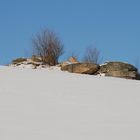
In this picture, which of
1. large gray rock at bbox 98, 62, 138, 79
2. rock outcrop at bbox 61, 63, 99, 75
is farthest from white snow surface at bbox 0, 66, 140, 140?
rock outcrop at bbox 61, 63, 99, 75

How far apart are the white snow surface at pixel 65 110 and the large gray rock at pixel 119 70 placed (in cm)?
647

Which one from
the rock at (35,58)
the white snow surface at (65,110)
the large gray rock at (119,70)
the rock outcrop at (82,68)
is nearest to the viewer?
the white snow surface at (65,110)

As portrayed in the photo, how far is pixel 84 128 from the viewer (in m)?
5.15

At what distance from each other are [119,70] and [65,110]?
31.6ft

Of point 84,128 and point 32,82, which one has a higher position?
point 32,82

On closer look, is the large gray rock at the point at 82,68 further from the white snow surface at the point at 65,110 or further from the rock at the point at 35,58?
the white snow surface at the point at 65,110

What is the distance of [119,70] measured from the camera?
15.4 metres

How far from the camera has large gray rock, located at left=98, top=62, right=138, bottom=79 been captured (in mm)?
15266

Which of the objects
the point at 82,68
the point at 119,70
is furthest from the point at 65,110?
the point at 82,68

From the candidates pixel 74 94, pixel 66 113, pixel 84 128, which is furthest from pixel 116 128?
pixel 74 94

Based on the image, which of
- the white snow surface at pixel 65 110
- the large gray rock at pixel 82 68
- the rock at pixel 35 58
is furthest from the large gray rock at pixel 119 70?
the white snow surface at pixel 65 110

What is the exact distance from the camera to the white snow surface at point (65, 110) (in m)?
4.89

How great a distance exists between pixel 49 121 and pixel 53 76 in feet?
13.5

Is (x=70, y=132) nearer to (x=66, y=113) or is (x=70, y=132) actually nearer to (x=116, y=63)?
(x=66, y=113)
